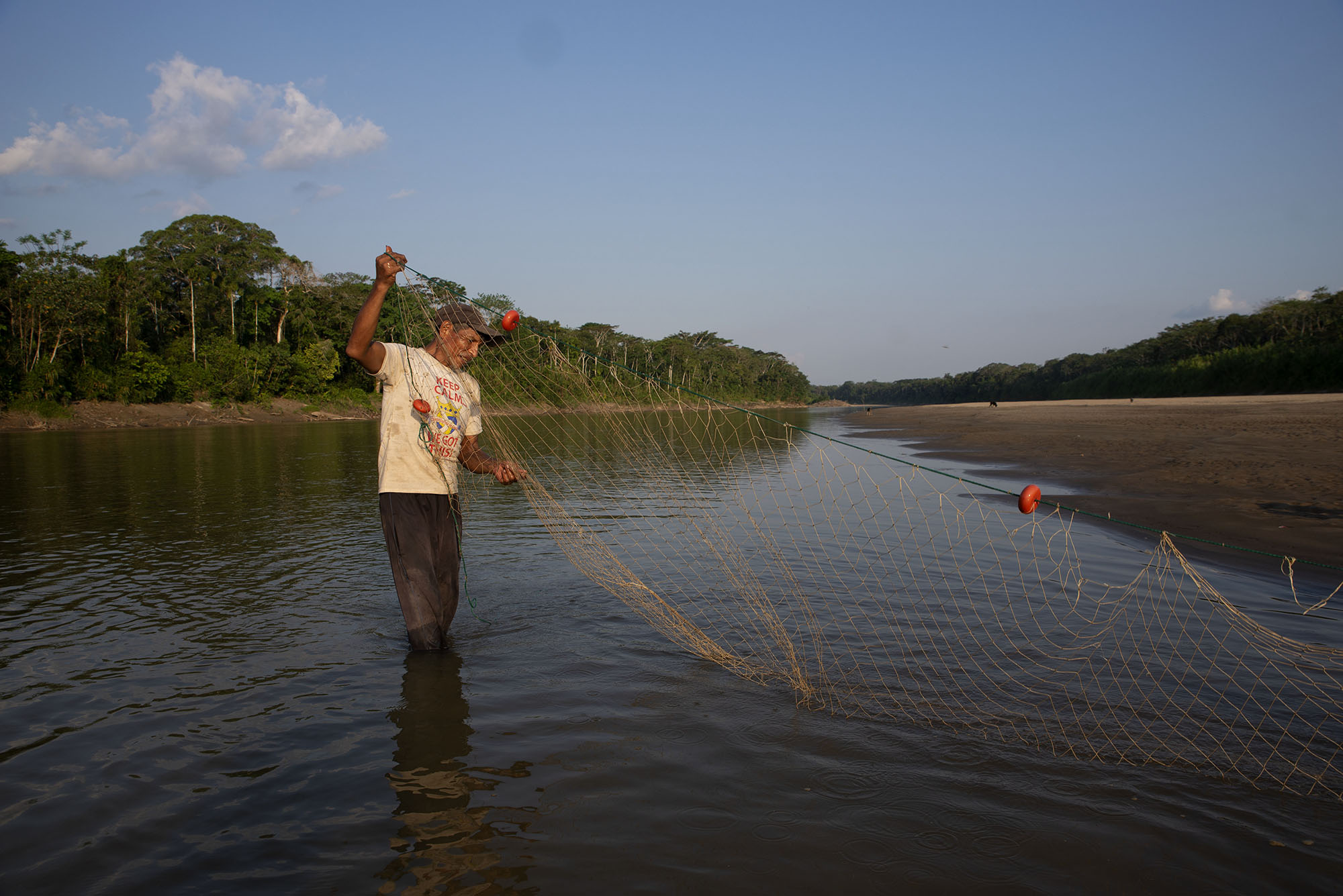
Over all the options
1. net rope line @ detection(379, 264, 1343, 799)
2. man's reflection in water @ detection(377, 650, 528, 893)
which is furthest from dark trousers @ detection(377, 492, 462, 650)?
net rope line @ detection(379, 264, 1343, 799)

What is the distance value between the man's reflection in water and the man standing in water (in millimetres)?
579

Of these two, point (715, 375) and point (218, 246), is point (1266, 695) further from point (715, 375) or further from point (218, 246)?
point (715, 375)

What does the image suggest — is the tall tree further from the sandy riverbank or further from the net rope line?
the net rope line

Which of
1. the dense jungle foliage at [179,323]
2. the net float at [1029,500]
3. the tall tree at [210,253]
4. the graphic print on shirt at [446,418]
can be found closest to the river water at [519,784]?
the net float at [1029,500]

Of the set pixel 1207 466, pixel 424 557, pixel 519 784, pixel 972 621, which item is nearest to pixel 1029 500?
pixel 972 621

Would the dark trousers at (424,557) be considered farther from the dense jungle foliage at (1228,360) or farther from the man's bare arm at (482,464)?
the dense jungle foliage at (1228,360)

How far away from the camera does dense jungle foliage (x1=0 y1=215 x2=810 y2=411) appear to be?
39.1 metres

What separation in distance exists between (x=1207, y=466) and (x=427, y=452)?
13.9 meters

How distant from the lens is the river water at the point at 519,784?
101 inches

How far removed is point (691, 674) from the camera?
14.7 feet

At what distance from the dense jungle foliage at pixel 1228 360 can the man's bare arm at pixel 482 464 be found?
5083 cm

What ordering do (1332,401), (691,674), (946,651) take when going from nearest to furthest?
1. (691,674)
2. (946,651)
3. (1332,401)

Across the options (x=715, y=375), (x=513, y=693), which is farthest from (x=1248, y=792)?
(x=715, y=375)

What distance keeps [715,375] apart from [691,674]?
8549 cm
